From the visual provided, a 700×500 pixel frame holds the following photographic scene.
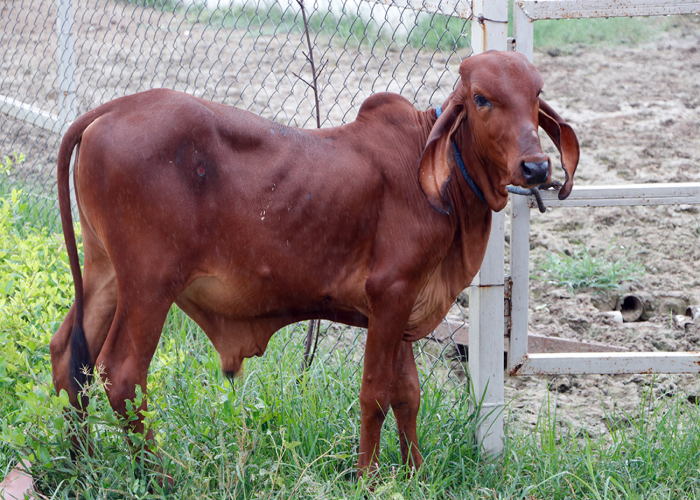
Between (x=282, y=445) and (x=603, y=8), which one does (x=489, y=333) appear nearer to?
(x=282, y=445)

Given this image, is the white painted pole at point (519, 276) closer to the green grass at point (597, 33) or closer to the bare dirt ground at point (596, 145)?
the bare dirt ground at point (596, 145)

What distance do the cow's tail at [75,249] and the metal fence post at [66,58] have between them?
2.51m

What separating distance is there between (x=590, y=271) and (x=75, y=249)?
347 cm

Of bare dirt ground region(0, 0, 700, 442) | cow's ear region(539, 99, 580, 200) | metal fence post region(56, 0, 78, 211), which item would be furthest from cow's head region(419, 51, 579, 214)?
metal fence post region(56, 0, 78, 211)

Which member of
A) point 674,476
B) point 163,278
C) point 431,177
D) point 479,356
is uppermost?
point 431,177

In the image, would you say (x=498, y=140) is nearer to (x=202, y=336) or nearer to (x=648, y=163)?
(x=202, y=336)

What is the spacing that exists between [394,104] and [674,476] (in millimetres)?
1914

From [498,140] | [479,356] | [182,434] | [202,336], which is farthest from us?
[202,336]

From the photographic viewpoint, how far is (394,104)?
285 centimetres

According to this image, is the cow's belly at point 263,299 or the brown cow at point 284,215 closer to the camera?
the brown cow at point 284,215

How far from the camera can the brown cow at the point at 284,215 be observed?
250cm

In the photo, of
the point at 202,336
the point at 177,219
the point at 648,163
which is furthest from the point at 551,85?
the point at 177,219

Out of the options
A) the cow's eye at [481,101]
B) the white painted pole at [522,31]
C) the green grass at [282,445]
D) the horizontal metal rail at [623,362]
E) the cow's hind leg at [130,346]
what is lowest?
the green grass at [282,445]

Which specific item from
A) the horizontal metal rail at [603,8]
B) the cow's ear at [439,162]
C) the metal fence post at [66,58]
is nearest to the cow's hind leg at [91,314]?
the cow's ear at [439,162]
